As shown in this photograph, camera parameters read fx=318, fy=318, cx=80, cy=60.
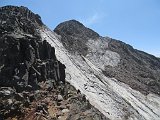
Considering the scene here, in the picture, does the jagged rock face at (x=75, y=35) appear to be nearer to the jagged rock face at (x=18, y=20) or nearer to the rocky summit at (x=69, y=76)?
the rocky summit at (x=69, y=76)

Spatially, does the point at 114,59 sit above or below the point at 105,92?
above

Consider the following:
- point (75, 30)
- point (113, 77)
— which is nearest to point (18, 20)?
point (113, 77)

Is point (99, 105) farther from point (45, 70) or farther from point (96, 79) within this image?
point (45, 70)

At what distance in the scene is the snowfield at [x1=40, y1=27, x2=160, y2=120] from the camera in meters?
48.1

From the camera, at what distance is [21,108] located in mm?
26531

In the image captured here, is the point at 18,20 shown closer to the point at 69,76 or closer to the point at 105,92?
the point at 69,76

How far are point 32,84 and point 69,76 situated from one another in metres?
19.3

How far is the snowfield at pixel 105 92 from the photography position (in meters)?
48.1

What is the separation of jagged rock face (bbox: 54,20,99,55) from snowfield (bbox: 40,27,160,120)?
359cm

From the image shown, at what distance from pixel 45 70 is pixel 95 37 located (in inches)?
2210

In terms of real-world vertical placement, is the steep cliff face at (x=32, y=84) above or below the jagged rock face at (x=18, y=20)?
below

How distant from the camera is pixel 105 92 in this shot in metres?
53.4

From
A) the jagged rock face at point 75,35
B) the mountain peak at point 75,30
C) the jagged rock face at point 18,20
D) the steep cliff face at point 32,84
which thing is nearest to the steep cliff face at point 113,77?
the jagged rock face at point 75,35

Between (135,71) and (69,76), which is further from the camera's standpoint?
(135,71)
